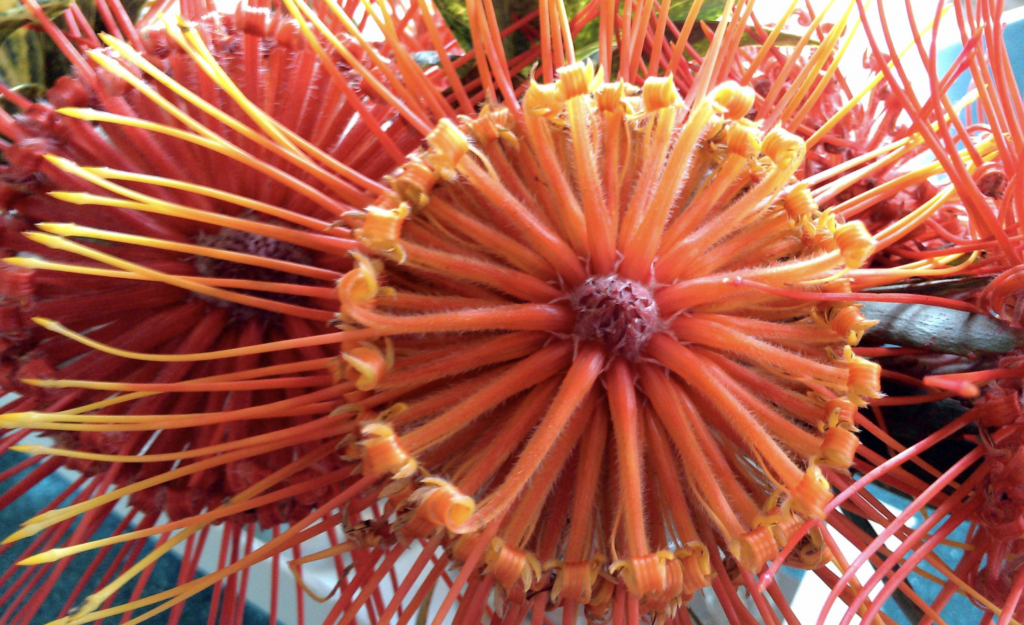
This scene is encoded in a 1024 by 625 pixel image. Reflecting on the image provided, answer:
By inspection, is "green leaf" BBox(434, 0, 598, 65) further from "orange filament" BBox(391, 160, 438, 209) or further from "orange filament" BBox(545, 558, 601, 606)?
"orange filament" BBox(545, 558, 601, 606)

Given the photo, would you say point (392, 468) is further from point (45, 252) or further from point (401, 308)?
point (45, 252)

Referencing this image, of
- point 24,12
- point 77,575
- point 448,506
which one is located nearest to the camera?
point 448,506

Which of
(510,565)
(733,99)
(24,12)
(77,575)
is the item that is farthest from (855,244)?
(77,575)


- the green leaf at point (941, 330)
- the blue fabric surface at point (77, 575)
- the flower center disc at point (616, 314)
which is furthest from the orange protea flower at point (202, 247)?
the blue fabric surface at point (77, 575)

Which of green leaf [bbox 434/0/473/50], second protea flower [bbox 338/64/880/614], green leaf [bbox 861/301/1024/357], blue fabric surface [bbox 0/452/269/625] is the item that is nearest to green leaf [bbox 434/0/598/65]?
green leaf [bbox 434/0/473/50]

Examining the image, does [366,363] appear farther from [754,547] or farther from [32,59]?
[32,59]

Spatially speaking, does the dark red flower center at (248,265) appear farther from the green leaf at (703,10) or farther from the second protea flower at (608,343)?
the green leaf at (703,10)
